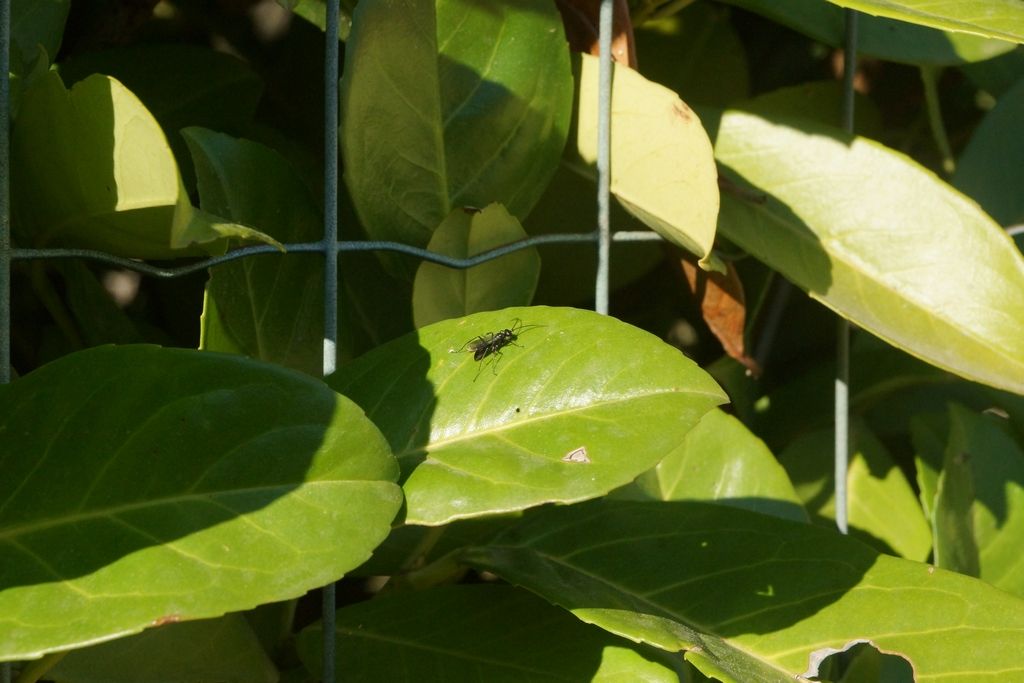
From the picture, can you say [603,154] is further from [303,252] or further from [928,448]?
[928,448]

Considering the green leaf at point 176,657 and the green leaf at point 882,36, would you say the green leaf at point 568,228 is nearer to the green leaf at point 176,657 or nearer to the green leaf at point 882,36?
the green leaf at point 882,36

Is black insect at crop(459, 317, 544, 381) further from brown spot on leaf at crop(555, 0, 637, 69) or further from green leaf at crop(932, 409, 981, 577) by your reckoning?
green leaf at crop(932, 409, 981, 577)

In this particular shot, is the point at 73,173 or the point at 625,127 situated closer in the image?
the point at 73,173

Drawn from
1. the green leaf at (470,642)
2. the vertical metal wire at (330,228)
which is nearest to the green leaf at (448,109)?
the vertical metal wire at (330,228)

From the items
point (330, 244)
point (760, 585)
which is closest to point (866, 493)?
point (760, 585)

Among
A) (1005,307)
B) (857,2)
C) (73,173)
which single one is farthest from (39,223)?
(1005,307)

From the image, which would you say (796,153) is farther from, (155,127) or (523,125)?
(155,127)

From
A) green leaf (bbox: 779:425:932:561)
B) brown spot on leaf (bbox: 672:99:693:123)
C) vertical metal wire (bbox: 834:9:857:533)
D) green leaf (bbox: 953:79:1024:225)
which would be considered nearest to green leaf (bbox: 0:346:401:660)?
brown spot on leaf (bbox: 672:99:693:123)
